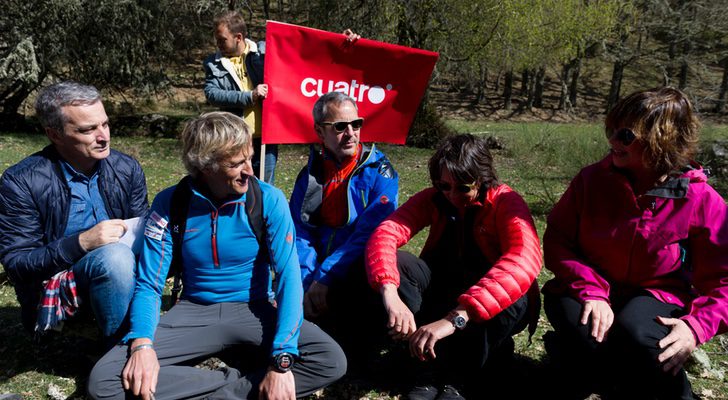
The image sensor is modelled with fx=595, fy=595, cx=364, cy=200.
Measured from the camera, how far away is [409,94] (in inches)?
207

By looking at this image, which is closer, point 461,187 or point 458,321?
point 458,321

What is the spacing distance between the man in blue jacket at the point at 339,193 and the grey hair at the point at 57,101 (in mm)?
1314

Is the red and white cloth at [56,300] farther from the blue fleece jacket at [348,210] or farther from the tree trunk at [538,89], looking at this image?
the tree trunk at [538,89]

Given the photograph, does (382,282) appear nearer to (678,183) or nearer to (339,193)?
(339,193)

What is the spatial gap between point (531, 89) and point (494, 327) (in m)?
34.5

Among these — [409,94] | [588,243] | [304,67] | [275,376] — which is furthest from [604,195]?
[304,67]

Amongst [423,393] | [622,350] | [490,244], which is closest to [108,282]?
[423,393]

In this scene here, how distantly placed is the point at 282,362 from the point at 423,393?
0.81 metres

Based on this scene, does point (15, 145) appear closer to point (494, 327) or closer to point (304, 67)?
point (304, 67)

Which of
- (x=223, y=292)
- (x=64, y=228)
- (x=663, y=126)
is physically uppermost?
(x=663, y=126)

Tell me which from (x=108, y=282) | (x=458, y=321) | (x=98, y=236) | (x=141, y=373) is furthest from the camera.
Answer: (x=98, y=236)

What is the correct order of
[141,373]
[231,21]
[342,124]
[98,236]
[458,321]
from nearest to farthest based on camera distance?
[141,373]
[458,321]
[98,236]
[342,124]
[231,21]

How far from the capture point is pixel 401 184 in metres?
11.0

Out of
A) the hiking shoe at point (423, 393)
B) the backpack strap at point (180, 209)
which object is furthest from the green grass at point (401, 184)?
the backpack strap at point (180, 209)
